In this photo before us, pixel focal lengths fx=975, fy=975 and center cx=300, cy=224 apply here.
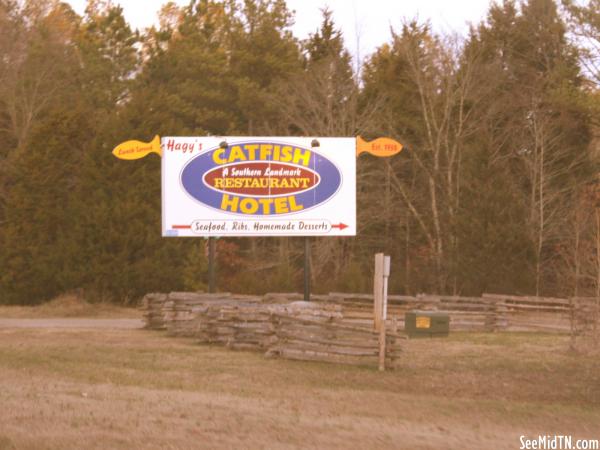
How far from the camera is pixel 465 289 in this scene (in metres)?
41.7

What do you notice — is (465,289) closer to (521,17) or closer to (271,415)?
(521,17)

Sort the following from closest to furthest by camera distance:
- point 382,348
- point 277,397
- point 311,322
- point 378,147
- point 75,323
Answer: point 277,397 → point 382,348 → point 311,322 → point 378,147 → point 75,323

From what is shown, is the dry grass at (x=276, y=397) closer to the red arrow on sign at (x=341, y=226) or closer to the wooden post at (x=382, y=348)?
the wooden post at (x=382, y=348)

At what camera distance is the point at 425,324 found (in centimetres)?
2641

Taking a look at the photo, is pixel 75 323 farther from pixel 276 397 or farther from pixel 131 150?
pixel 276 397

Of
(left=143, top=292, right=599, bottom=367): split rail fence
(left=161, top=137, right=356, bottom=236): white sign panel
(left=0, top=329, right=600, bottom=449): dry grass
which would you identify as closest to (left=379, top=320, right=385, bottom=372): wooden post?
(left=143, top=292, right=599, bottom=367): split rail fence

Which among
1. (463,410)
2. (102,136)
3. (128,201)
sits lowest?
(463,410)

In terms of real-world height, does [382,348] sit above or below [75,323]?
above

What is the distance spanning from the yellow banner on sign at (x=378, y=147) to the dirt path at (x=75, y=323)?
28.1ft

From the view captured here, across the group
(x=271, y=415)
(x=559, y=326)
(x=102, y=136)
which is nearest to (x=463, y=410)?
(x=271, y=415)

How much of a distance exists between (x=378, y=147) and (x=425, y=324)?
516 centimetres

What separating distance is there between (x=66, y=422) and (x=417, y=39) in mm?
39016

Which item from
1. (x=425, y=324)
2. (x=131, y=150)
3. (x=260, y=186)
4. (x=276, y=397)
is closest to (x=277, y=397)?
(x=276, y=397)

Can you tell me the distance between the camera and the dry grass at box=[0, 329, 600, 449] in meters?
10.7
